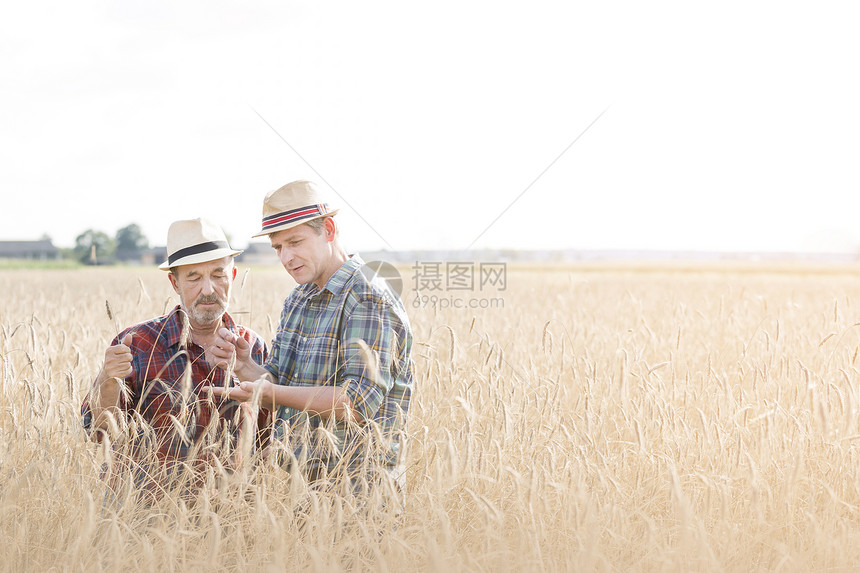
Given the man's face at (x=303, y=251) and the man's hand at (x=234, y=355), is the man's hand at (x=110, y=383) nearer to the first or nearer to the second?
the man's hand at (x=234, y=355)

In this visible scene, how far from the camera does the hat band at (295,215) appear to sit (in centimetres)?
243

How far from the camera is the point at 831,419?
3418 millimetres

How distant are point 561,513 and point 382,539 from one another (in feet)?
2.32

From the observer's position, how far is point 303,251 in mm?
2488

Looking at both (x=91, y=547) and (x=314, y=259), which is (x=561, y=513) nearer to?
(x=314, y=259)

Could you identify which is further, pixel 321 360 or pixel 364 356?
pixel 321 360

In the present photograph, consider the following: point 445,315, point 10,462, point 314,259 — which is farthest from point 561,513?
point 445,315

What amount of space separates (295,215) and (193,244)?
23.6 inches

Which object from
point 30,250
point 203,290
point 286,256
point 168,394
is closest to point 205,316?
point 203,290

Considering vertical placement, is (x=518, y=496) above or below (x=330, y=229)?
below

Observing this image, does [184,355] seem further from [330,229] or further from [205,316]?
[330,229]

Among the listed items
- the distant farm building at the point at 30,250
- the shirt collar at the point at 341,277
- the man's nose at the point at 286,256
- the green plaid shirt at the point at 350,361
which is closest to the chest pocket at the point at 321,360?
the green plaid shirt at the point at 350,361

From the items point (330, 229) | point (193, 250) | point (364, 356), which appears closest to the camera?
point (364, 356)

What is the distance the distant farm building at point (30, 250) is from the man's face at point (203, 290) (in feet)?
225
